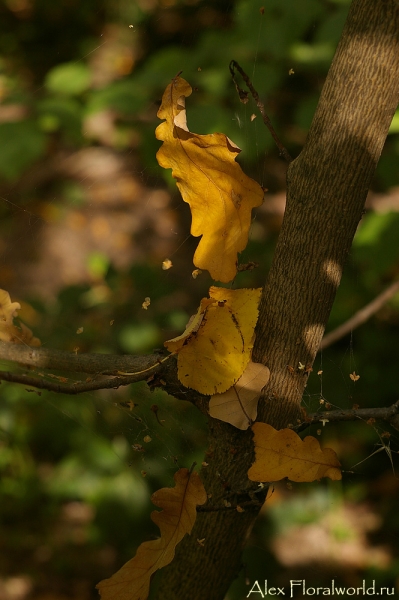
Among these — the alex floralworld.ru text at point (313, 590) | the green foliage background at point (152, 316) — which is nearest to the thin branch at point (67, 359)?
the green foliage background at point (152, 316)

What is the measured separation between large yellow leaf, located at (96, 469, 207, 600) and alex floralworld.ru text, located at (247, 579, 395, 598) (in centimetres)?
113

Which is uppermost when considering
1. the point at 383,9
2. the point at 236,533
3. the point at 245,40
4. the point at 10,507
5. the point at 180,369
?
the point at 383,9

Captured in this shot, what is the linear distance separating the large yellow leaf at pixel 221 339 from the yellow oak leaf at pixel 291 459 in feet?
0.31

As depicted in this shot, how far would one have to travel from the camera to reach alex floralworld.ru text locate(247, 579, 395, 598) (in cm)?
184

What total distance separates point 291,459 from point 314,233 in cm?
32

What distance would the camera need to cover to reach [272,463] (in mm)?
789

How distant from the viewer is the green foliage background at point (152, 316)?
5.54 ft

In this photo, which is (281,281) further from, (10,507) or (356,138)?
(10,507)

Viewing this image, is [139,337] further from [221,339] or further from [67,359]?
[221,339]

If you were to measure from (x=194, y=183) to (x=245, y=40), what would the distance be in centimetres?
117

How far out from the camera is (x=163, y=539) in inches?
32.3

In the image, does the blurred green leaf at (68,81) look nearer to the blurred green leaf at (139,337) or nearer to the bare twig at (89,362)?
the blurred green leaf at (139,337)

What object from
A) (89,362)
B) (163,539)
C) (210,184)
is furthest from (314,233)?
(163,539)

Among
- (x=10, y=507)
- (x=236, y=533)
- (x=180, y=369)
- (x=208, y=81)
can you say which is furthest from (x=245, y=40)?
(x=10, y=507)
